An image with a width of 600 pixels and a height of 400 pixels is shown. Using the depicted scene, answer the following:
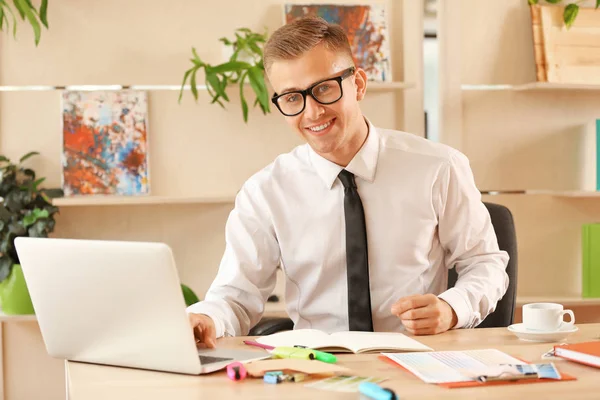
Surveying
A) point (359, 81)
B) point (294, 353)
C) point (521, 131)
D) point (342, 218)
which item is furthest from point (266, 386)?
point (521, 131)

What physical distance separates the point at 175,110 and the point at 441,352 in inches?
90.2

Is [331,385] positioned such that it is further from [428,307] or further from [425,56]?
[425,56]

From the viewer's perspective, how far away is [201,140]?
363 centimetres

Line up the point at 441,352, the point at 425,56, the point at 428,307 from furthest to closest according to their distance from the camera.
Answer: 1. the point at 425,56
2. the point at 428,307
3. the point at 441,352

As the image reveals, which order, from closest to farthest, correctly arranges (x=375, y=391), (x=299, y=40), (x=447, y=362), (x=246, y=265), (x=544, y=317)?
(x=375, y=391), (x=447, y=362), (x=544, y=317), (x=299, y=40), (x=246, y=265)

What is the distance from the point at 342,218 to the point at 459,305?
44 cm

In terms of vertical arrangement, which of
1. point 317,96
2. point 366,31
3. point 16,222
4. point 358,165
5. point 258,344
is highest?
point 366,31

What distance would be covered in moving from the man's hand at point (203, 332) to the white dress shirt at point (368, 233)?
437mm

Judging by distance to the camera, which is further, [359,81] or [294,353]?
[359,81]

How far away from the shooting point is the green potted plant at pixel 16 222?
3314 millimetres

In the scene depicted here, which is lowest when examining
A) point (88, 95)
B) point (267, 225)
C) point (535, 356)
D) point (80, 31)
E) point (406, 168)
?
point (535, 356)

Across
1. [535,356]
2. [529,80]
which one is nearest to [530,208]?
[529,80]

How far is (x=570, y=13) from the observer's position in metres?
3.72

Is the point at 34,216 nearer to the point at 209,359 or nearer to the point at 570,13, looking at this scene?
the point at 209,359
